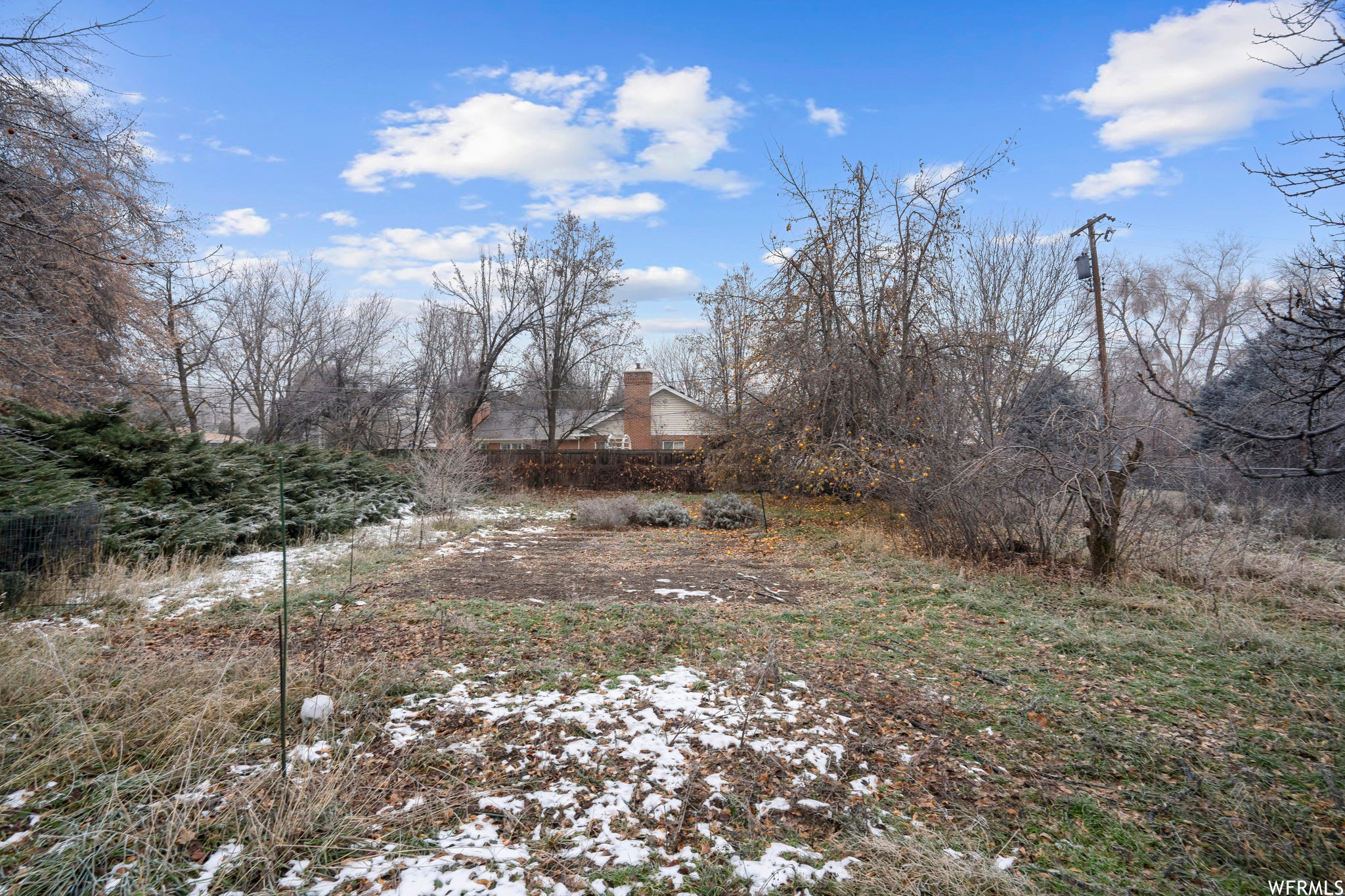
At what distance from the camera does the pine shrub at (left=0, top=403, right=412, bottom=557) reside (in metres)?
7.30

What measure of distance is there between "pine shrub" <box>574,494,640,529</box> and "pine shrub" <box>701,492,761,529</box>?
1538mm

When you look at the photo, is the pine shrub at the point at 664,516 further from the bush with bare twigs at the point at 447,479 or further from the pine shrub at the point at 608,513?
the bush with bare twigs at the point at 447,479

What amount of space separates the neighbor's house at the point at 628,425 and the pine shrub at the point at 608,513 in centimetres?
1325

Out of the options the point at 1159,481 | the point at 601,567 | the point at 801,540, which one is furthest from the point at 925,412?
the point at 601,567

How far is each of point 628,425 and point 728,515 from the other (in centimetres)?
1957

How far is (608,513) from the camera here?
13664 mm

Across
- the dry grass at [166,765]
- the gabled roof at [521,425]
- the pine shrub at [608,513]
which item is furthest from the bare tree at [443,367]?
the dry grass at [166,765]

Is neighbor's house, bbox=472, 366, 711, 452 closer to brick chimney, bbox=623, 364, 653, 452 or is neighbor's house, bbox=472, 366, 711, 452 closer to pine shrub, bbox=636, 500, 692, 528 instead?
brick chimney, bbox=623, 364, 653, 452

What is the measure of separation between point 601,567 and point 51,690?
5840 millimetres

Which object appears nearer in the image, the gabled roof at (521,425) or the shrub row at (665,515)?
the shrub row at (665,515)

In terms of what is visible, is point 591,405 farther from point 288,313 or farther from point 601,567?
point 601,567

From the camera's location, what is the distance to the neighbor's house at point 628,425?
94.1 feet

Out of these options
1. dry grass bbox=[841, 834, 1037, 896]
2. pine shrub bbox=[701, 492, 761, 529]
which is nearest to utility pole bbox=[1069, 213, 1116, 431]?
pine shrub bbox=[701, 492, 761, 529]

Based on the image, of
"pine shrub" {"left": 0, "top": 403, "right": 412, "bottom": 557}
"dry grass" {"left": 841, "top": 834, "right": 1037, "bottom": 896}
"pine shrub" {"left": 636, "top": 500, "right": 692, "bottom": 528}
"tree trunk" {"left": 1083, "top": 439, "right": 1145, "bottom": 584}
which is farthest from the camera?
"pine shrub" {"left": 636, "top": 500, "right": 692, "bottom": 528}
